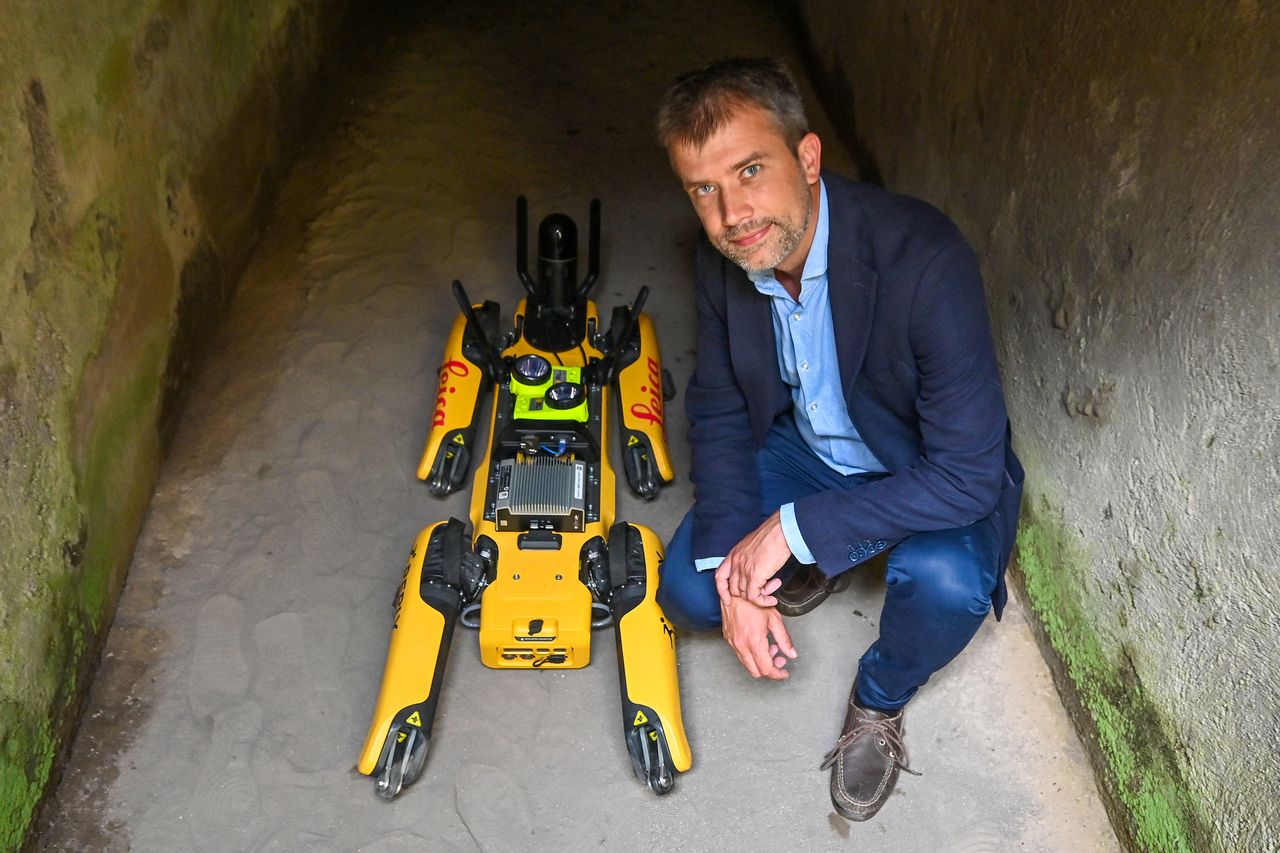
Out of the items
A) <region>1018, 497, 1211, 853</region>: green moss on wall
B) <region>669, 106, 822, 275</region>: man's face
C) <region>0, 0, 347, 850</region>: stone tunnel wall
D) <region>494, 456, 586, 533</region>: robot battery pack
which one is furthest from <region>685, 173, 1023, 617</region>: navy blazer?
<region>0, 0, 347, 850</region>: stone tunnel wall

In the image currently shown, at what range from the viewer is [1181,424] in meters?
2.10

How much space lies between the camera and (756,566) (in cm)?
226

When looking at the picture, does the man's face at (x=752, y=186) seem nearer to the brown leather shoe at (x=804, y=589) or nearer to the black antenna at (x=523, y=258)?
the brown leather shoe at (x=804, y=589)

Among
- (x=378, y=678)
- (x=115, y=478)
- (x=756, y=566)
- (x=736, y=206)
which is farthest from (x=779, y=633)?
(x=115, y=478)

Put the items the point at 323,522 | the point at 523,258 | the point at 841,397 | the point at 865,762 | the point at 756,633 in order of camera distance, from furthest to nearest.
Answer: the point at 523,258
the point at 323,522
the point at 865,762
the point at 841,397
the point at 756,633

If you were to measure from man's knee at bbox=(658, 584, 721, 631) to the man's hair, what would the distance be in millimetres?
979

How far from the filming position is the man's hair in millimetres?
2092

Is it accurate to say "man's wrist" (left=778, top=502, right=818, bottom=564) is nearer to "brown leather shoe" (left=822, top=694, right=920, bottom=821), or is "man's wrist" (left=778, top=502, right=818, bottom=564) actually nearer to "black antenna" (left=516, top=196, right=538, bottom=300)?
"brown leather shoe" (left=822, top=694, right=920, bottom=821)

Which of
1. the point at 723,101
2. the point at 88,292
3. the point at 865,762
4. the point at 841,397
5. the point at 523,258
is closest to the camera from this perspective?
the point at 723,101

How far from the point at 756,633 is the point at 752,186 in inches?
35.0

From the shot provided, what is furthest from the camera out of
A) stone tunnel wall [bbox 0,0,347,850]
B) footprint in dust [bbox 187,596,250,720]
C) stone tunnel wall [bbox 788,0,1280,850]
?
footprint in dust [bbox 187,596,250,720]

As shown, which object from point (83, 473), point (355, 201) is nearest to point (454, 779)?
point (83, 473)

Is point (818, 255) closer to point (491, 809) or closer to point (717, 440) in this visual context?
point (717, 440)

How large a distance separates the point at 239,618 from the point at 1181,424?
2.22 metres
